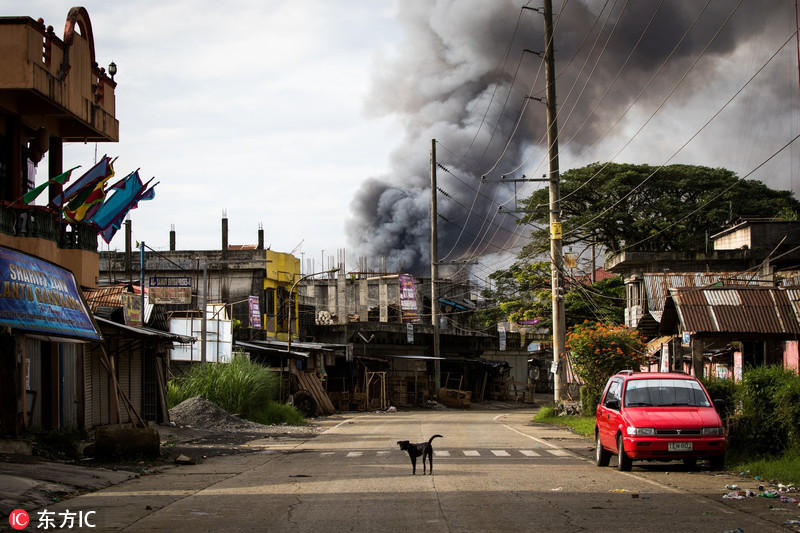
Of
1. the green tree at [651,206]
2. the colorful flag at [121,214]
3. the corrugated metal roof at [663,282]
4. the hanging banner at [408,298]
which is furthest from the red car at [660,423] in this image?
the hanging banner at [408,298]

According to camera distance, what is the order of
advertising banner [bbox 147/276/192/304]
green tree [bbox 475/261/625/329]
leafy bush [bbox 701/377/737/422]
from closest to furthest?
1. leafy bush [bbox 701/377/737/422]
2. advertising banner [bbox 147/276/192/304]
3. green tree [bbox 475/261/625/329]

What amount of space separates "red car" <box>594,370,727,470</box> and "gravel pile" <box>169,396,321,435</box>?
15994mm

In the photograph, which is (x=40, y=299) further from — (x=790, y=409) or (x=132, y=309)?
(x=790, y=409)

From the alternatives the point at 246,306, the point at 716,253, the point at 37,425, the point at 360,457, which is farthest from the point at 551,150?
the point at 246,306

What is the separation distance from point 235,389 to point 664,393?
861 inches

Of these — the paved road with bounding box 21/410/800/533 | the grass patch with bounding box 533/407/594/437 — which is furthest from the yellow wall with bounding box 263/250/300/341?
the paved road with bounding box 21/410/800/533

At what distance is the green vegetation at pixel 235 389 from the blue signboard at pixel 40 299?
15.4 meters

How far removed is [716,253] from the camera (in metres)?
49.9

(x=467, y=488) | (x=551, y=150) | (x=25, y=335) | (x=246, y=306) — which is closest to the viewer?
(x=467, y=488)

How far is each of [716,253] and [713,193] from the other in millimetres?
10089

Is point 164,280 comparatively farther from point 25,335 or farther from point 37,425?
point 25,335

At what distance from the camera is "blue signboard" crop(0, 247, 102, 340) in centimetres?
1638

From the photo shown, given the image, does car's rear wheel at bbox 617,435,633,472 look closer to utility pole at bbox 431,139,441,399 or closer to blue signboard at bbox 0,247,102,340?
blue signboard at bbox 0,247,102,340

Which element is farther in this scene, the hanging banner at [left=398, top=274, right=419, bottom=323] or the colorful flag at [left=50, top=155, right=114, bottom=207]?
the hanging banner at [left=398, top=274, right=419, bottom=323]
